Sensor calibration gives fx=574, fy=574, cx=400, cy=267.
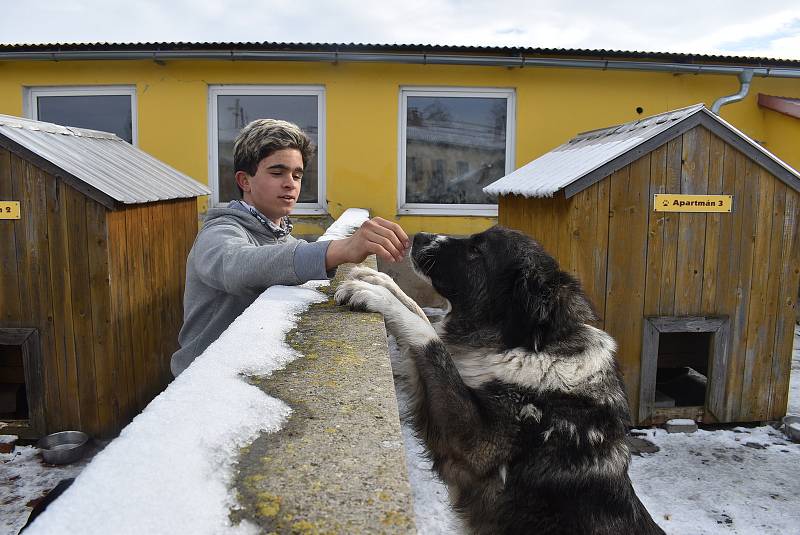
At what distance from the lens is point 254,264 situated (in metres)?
2.13

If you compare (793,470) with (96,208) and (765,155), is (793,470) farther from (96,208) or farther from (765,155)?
(96,208)

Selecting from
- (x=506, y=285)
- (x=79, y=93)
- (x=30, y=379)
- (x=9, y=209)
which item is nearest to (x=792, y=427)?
(x=506, y=285)

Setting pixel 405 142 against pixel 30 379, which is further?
pixel 405 142

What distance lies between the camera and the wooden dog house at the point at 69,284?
15.5 feet

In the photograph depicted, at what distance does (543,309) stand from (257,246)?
3.92 feet

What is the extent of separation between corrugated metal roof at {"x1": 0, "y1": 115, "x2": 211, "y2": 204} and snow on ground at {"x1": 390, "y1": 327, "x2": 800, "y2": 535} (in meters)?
2.90

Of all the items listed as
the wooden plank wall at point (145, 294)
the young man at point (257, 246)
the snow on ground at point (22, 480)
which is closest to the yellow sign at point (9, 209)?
the wooden plank wall at point (145, 294)

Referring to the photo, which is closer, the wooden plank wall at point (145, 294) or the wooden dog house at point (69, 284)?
the wooden dog house at point (69, 284)

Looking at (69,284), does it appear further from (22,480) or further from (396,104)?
(396,104)

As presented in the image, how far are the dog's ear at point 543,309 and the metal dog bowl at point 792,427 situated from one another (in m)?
3.79

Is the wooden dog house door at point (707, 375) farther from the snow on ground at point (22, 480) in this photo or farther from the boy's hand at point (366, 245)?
the snow on ground at point (22, 480)

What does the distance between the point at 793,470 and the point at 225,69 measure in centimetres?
817

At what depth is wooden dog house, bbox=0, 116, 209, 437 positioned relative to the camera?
473 centimetres

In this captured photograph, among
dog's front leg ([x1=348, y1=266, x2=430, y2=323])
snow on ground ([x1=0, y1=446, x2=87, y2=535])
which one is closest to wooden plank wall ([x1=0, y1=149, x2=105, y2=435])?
snow on ground ([x1=0, y1=446, x2=87, y2=535])
